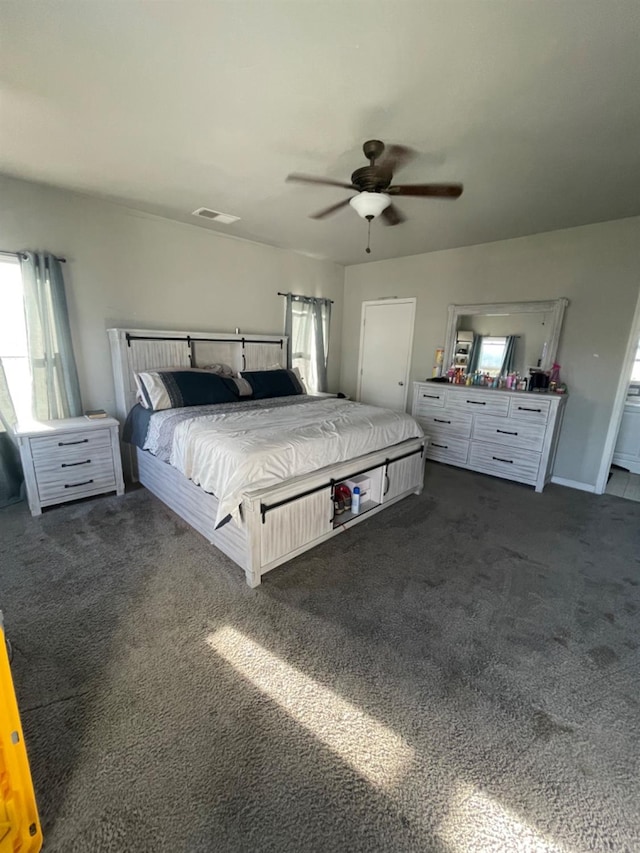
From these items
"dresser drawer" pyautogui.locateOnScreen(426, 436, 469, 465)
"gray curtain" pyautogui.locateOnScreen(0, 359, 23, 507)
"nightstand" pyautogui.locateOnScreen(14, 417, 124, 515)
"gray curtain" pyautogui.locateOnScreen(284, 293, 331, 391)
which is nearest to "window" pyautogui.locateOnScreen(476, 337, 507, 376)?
"dresser drawer" pyautogui.locateOnScreen(426, 436, 469, 465)

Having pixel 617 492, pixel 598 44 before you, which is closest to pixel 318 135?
pixel 598 44

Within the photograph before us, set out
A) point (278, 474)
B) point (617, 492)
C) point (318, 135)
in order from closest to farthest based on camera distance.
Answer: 1. point (318, 135)
2. point (278, 474)
3. point (617, 492)

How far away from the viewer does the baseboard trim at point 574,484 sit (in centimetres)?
379

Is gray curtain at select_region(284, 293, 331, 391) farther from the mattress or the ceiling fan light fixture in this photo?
the ceiling fan light fixture

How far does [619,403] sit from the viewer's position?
354 cm

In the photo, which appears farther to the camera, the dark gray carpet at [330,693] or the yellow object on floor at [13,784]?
the dark gray carpet at [330,693]

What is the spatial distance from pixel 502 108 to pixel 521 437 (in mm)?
2885

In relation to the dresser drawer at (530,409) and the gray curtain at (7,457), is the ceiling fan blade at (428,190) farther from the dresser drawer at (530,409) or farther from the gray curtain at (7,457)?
the gray curtain at (7,457)

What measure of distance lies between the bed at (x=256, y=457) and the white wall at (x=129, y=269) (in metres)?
0.20

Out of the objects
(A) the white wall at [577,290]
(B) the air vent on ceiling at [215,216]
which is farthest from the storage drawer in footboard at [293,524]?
(A) the white wall at [577,290]

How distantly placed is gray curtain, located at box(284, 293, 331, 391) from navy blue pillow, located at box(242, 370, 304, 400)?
85 cm

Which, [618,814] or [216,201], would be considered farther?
[216,201]

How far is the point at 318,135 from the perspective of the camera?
2.09m

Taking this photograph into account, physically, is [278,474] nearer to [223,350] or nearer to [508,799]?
[508,799]
